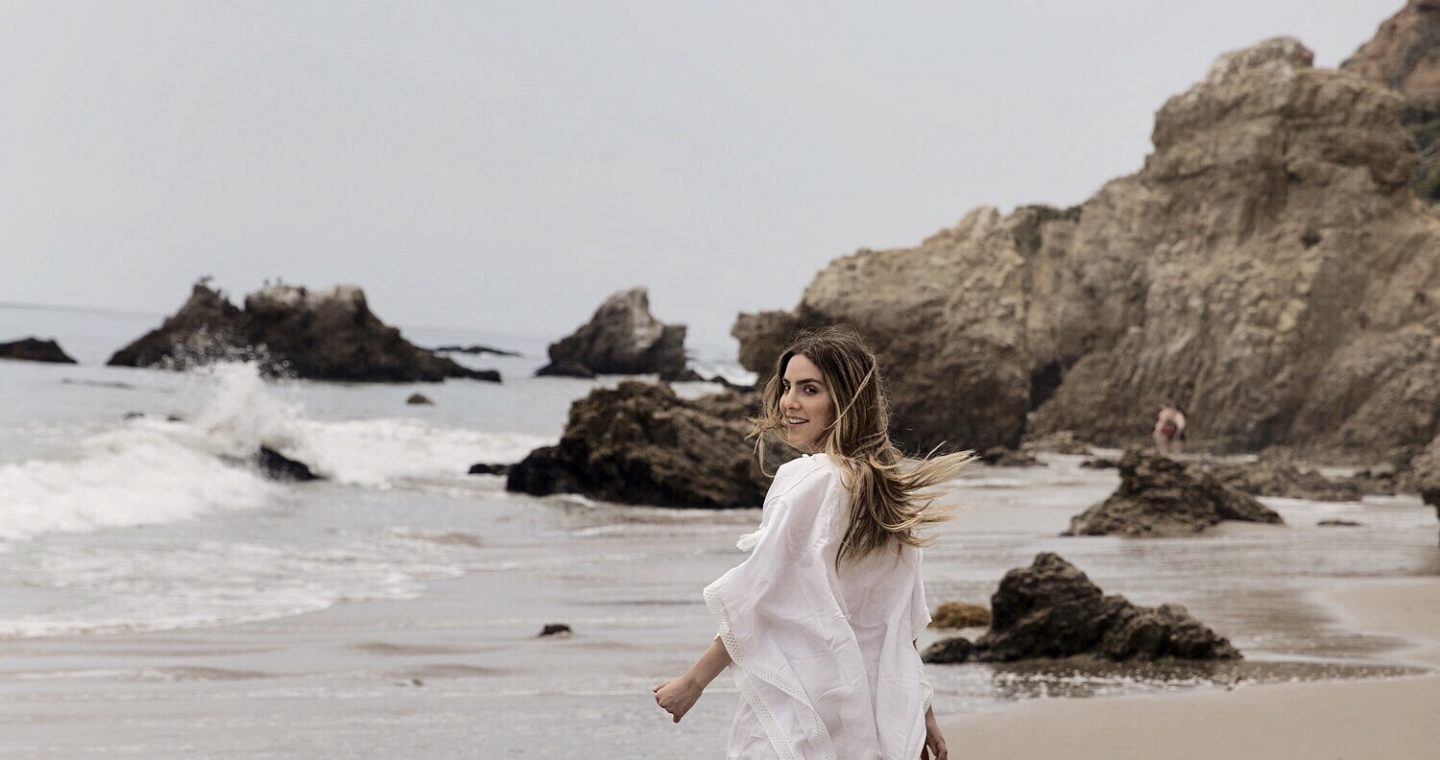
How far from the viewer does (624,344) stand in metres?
68.3

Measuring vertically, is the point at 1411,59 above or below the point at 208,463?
above

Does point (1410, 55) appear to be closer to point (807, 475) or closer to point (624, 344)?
point (624, 344)

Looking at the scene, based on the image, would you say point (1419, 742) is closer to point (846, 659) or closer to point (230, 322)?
point (846, 659)

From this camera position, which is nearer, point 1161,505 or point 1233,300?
point 1161,505

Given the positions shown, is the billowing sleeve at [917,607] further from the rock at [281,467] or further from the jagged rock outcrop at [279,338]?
the jagged rock outcrop at [279,338]

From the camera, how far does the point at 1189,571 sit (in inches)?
473

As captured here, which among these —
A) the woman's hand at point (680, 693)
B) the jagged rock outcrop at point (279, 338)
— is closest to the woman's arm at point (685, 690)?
the woman's hand at point (680, 693)

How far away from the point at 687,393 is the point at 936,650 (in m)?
48.9

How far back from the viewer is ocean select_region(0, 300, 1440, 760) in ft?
21.8

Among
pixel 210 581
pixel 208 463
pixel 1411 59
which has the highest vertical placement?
pixel 1411 59

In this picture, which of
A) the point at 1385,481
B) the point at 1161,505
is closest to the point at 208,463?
the point at 1161,505

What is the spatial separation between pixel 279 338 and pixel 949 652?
1932 inches

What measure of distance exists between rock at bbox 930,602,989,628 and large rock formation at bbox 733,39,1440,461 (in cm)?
2426

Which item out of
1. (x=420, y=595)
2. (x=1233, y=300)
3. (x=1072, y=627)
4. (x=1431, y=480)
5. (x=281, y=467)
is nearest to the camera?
(x=1072, y=627)
